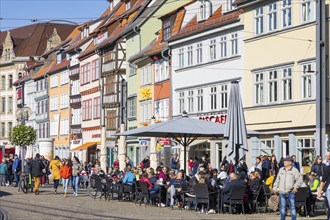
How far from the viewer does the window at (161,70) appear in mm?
59500

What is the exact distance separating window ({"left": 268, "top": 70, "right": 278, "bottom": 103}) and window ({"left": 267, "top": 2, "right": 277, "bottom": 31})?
2200 mm

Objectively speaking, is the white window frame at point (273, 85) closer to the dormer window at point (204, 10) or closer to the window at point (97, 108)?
the dormer window at point (204, 10)

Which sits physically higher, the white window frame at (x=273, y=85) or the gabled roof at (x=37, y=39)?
the gabled roof at (x=37, y=39)

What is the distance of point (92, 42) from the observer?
87.0m

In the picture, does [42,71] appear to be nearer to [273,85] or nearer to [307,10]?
[273,85]

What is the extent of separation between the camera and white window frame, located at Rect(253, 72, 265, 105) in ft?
149

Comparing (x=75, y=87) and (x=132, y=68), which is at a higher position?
(x=75, y=87)

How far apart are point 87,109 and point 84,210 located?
2346 inches

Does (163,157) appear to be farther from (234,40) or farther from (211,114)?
(234,40)

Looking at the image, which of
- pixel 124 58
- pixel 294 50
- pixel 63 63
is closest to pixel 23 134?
pixel 63 63

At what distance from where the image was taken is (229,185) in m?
26.1

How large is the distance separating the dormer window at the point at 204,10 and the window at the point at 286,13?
32.9ft

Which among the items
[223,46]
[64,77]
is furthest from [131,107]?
[64,77]

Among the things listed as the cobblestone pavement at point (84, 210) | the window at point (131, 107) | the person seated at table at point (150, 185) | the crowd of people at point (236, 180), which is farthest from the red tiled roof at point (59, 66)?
the person seated at table at point (150, 185)
